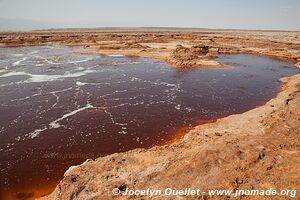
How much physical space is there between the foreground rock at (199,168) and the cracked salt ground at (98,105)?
3649mm

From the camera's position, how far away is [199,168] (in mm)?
9133

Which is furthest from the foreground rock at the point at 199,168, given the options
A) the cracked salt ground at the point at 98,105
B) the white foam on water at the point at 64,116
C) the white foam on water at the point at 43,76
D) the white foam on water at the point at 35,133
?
the white foam on water at the point at 43,76

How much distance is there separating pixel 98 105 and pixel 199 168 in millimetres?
14755

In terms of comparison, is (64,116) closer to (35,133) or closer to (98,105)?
(35,133)

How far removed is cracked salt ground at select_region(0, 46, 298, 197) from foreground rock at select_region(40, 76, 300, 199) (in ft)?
12.0

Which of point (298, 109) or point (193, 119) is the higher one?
point (298, 109)

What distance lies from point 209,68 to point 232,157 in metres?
30.4

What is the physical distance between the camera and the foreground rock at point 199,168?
8.45m

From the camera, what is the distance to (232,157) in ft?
31.3

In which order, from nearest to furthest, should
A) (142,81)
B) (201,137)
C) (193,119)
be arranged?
(201,137)
(193,119)
(142,81)

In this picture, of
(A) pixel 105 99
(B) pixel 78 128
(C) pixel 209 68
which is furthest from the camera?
(C) pixel 209 68

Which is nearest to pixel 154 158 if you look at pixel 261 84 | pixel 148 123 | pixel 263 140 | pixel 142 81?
pixel 263 140

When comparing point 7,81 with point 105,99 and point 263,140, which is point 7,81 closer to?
point 105,99

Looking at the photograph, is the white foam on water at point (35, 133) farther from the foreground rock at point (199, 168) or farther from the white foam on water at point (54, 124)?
the foreground rock at point (199, 168)
